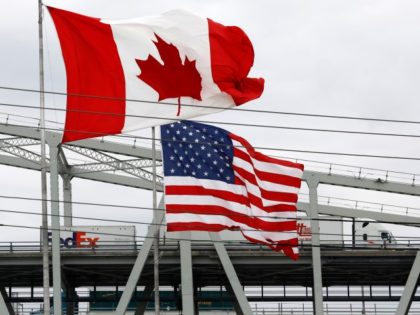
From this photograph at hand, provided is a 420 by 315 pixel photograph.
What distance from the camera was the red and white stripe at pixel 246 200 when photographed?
4525 cm

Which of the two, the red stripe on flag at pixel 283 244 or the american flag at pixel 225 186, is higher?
the american flag at pixel 225 186

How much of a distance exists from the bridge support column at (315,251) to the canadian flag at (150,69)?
113ft

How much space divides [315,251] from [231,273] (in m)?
5.19

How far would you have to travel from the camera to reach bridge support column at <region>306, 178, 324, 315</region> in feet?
247

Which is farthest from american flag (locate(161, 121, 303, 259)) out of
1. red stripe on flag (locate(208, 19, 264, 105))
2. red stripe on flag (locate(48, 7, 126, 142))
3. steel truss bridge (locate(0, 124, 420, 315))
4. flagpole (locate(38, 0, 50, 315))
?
steel truss bridge (locate(0, 124, 420, 315))

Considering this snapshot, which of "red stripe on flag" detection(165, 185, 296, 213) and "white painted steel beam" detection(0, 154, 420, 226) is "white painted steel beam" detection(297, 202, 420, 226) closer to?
"white painted steel beam" detection(0, 154, 420, 226)

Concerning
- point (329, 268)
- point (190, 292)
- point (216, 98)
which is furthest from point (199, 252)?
point (216, 98)

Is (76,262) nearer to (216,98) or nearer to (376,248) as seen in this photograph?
(376,248)

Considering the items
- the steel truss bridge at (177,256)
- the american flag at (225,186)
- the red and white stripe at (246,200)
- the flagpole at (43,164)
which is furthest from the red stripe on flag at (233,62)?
the steel truss bridge at (177,256)

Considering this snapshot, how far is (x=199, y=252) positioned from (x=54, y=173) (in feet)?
33.2

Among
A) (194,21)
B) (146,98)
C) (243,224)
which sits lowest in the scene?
(243,224)

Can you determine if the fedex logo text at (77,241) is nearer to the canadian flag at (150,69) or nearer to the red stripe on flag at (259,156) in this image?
the red stripe on flag at (259,156)

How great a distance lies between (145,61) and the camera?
41094 mm

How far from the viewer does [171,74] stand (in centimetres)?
4162
